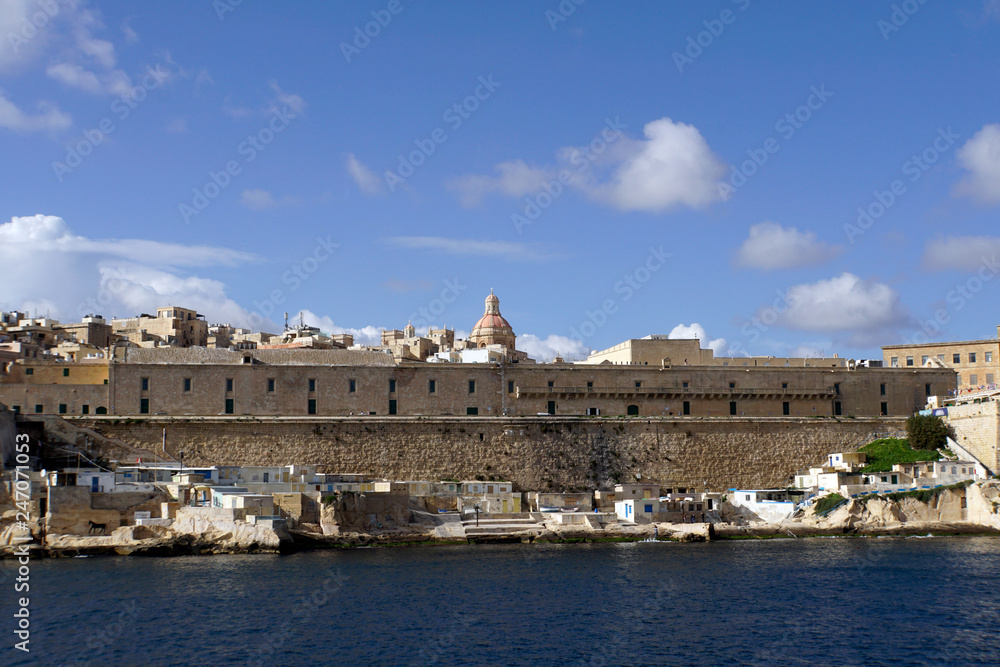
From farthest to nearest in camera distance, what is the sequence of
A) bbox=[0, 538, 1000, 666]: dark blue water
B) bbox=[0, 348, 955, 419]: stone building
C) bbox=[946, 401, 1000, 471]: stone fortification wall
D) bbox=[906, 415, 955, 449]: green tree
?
bbox=[906, 415, 955, 449]: green tree < bbox=[0, 348, 955, 419]: stone building < bbox=[946, 401, 1000, 471]: stone fortification wall < bbox=[0, 538, 1000, 666]: dark blue water

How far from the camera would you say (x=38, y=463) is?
35.2m

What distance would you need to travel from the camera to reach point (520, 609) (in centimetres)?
2348

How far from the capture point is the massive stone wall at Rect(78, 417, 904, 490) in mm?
38938

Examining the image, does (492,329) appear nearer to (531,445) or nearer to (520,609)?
(531,445)

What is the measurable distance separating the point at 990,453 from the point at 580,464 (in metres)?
16.0

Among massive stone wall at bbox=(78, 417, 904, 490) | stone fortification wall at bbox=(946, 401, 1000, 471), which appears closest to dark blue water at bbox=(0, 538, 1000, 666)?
massive stone wall at bbox=(78, 417, 904, 490)

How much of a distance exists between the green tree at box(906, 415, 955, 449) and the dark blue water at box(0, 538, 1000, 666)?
10663 mm

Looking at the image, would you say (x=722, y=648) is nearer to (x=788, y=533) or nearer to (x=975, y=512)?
(x=788, y=533)

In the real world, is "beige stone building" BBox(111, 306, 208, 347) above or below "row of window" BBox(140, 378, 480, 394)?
above

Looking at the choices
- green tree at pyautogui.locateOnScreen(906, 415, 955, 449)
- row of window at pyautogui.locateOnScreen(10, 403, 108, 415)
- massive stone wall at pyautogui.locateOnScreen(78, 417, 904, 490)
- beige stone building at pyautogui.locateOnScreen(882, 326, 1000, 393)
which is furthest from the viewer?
beige stone building at pyautogui.locateOnScreen(882, 326, 1000, 393)

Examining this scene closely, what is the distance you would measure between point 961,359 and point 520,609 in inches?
1373

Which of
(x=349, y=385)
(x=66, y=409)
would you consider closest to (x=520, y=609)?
(x=349, y=385)

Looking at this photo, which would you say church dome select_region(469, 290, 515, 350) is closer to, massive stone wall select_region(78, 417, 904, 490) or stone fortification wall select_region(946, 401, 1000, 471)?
massive stone wall select_region(78, 417, 904, 490)

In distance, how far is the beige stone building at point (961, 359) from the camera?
48750mm
